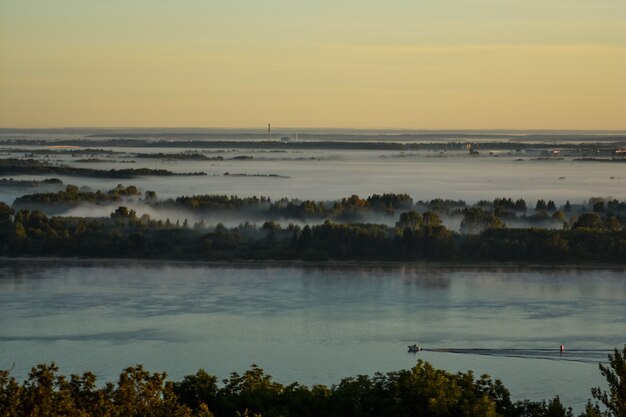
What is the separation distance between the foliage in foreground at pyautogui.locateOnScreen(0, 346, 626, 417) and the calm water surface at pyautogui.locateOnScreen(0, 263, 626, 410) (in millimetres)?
3310

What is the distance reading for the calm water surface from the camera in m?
13.1

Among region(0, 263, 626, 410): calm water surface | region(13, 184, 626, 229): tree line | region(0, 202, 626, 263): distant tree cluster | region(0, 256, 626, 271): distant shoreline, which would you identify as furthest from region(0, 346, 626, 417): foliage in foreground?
region(13, 184, 626, 229): tree line

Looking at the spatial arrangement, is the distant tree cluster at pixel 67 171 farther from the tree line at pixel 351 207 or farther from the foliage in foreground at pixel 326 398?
the foliage in foreground at pixel 326 398

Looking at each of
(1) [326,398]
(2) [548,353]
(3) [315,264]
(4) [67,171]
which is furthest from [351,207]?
(1) [326,398]

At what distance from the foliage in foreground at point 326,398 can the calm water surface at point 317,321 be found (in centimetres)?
331

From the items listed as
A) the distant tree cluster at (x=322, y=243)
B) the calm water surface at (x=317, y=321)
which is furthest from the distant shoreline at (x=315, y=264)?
the calm water surface at (x=317, y=321)

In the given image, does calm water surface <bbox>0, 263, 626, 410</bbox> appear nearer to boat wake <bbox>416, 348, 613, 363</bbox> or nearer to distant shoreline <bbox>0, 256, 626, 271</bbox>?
boat wake <bbox>416, 348, 613, 363</bbox>

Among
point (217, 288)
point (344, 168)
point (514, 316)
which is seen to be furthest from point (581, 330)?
point (344, 168)

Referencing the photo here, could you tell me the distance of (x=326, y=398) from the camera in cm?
850

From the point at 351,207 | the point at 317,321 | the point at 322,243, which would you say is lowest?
the point at 317,321

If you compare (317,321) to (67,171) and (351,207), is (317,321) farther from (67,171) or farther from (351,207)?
(67,171)

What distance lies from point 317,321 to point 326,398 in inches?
302

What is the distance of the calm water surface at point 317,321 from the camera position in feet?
43.0

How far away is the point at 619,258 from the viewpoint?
23.8m
